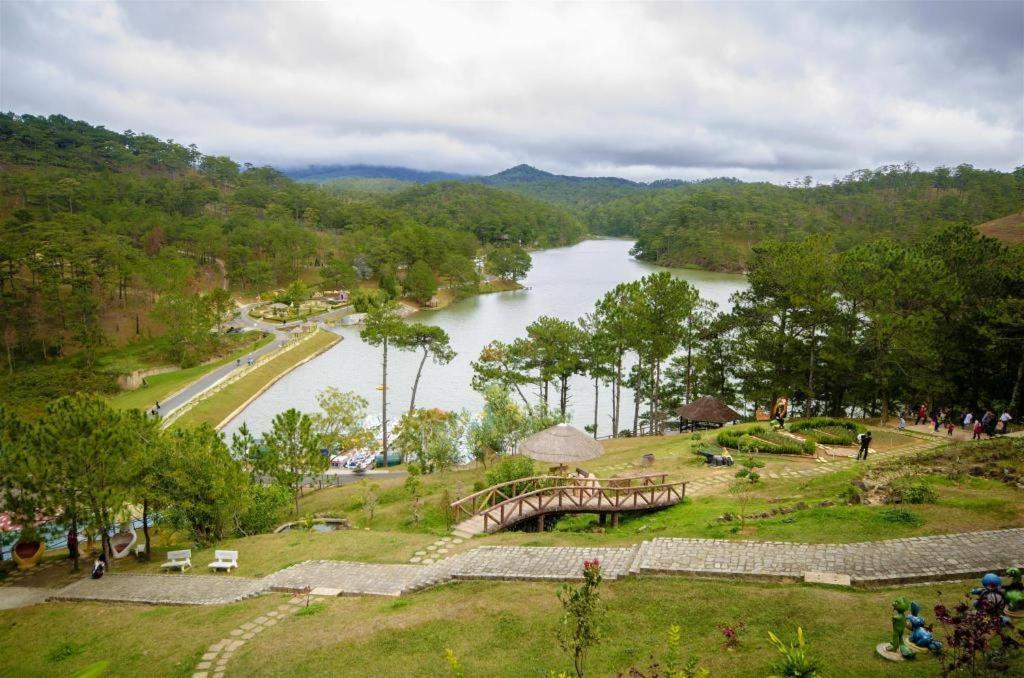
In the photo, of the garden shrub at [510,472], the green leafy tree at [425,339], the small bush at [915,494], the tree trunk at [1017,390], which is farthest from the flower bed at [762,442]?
the green leafy tree at [425,339]

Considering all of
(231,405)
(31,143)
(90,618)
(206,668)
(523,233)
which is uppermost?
(31,143)

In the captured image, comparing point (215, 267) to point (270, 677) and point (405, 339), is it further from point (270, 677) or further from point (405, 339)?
point (270, 677)

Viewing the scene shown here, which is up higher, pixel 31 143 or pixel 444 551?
pixel 31 143

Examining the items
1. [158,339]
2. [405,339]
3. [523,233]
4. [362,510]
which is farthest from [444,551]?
[523,233]

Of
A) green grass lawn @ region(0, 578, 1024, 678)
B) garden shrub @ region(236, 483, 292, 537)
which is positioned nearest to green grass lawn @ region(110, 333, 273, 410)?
garden shrub @ region(236, 483, 292, 537)

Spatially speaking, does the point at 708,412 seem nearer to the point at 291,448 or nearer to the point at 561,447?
the point at 561,447

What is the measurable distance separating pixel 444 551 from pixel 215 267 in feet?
255

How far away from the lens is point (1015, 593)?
816cm

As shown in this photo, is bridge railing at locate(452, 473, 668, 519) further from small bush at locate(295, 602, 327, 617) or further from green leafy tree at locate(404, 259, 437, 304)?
green leafy tree at locate(404, 259, 437, 304)

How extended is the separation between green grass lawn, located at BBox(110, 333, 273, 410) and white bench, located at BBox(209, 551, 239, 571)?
28286 millimetres

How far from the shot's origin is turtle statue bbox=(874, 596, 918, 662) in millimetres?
7609

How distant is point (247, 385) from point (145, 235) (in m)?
42.0

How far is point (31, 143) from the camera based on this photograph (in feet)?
344

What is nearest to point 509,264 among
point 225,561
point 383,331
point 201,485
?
point 383,331
